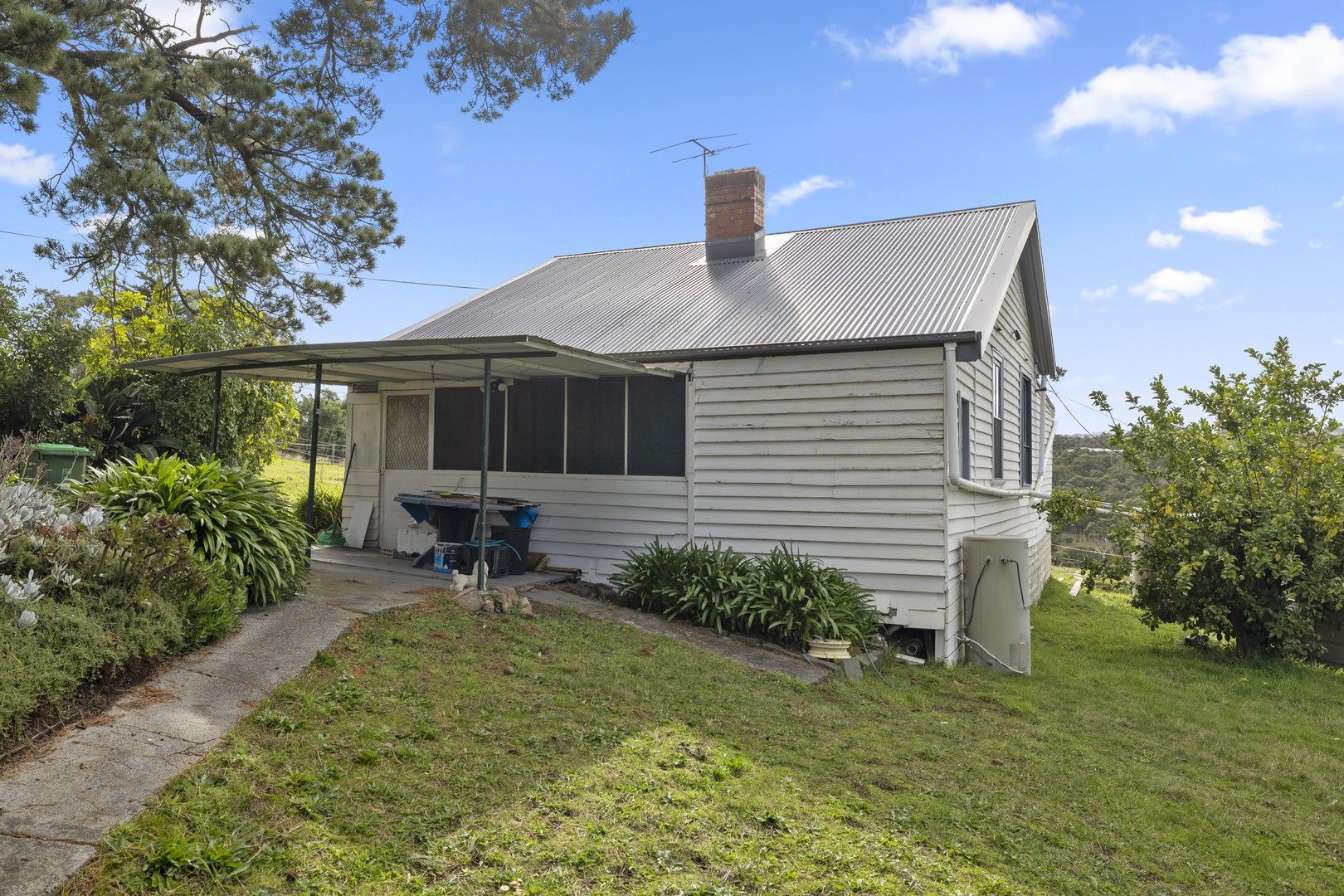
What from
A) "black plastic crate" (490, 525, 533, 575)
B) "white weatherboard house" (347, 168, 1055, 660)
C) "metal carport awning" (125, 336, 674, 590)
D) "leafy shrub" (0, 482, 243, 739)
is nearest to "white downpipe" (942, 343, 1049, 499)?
"white weatherboard house" (347, 168, 1055, 660)

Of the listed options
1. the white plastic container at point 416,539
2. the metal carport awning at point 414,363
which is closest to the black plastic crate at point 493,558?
the metal carport awning at point 414,363

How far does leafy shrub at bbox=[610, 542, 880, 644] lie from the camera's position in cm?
826

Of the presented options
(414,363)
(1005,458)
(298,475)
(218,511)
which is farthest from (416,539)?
(298,475)

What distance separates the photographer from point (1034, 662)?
377 inches

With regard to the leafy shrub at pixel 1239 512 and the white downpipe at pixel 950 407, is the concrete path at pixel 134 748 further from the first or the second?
the leafy shrub at pixel 1239 512

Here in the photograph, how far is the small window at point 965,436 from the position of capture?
29.8 feet

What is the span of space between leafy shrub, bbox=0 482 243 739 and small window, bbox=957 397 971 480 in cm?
684

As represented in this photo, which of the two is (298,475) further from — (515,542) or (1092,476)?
(1092,476)

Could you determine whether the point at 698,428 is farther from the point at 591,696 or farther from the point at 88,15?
the point at 88,15

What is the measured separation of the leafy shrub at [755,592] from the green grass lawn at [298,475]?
Answer: 9636mm

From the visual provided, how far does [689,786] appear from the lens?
4578 mm

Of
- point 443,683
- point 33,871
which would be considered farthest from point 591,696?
point 33,871

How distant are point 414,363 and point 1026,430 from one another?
31.9ft

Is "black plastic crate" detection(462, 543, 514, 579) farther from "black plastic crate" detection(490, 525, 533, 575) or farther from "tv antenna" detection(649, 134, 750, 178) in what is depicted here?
"tv antenna" detection(649, 134, 750, 178)
